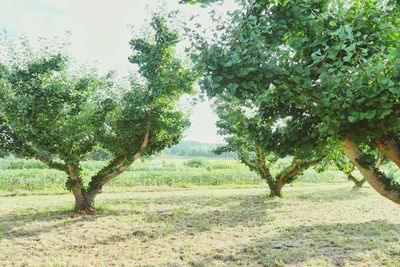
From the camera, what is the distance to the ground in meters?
11.7

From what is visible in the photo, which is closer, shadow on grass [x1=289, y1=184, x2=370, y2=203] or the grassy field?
shadow on grass [x1=289, y1=184, x2=370, y2=203]

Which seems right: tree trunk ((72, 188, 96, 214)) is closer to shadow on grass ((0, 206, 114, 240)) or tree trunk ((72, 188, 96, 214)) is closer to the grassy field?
shadow on grass ((0, 206, 114, 240))

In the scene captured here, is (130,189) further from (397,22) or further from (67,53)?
(397,22)

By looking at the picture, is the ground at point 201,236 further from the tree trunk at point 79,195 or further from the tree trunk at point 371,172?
the tree trunk at point 371,172

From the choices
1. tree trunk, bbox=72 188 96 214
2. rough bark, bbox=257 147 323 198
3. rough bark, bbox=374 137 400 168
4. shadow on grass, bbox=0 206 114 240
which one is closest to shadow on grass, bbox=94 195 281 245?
rough bark, bbox=257 147 323 198

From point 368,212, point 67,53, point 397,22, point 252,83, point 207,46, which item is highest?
point 67,53

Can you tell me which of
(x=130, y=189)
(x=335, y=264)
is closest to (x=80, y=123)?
(x=335, y=264)

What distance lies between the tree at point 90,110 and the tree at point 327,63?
11.2m

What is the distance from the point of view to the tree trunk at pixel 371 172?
8.70 metres

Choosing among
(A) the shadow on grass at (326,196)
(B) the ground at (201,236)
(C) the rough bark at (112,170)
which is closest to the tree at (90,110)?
(C) the rough bark at (112,170)

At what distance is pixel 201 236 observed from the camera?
1521 centimetres

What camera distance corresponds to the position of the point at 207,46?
689 cm

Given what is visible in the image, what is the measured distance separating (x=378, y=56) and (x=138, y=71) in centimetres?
1622

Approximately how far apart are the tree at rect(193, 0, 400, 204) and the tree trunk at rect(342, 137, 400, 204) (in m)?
0.02
